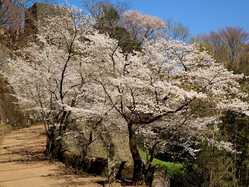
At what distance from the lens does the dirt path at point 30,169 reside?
12125 millimetres

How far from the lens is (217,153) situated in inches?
599

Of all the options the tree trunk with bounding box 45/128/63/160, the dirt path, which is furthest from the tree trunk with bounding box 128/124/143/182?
the tree trunk with bounding box 45/128/63/160

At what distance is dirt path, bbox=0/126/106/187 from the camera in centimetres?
1212

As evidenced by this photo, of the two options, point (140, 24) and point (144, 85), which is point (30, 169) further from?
point (140, 24)

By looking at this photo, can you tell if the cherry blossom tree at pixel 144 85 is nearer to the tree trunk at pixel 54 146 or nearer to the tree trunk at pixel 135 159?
the tree trunk at pixel 135 159

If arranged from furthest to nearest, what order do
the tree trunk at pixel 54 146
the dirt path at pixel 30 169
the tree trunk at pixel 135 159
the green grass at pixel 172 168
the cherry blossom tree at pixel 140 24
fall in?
the cherry blossom tree at pixel 140 24, the green grass at pixel 172 168, the tree trunk at pixel 54 146, the tree trunk at pixel 135 159, the dirt path at pixel 30 169

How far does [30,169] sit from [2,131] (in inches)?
394

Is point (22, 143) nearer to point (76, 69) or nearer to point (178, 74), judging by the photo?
point (76, 69)

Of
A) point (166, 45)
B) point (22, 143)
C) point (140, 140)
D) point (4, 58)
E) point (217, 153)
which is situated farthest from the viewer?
point (4, 58)

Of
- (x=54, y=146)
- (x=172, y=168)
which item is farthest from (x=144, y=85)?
(x=172, y=168)

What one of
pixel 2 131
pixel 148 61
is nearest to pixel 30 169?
pixel 148 61

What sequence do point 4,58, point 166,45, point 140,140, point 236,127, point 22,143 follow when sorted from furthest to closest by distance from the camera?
1. point 4,58
2. point 22,143
3. point 236,127
4. point 140,140
5. point 166,45

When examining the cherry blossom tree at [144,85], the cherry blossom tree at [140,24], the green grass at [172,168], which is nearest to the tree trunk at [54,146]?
the cherry blossom tree at [144,85]

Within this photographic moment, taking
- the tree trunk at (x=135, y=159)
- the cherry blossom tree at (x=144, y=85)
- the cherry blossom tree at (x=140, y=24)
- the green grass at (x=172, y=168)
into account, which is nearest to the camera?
the cherry blossom tree at (x=144, y=85)
